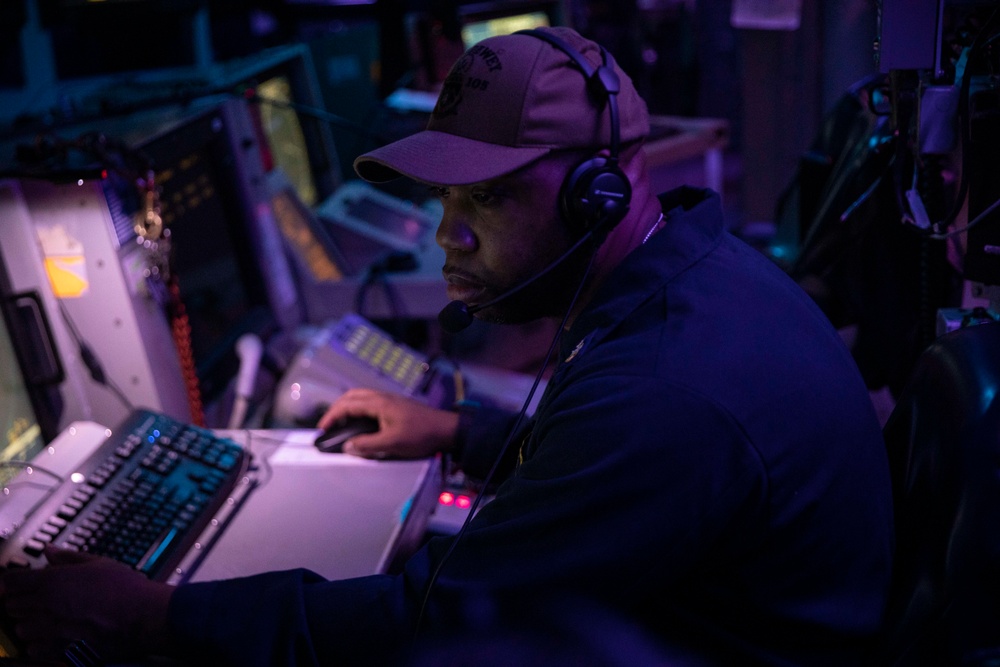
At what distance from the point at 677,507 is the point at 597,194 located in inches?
12.7

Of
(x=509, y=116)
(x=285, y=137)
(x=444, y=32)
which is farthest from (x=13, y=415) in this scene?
(x=444, y=32)

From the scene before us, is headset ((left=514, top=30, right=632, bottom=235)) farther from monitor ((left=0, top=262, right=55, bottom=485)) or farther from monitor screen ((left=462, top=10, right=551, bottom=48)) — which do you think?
monitor screen ((left=462, top=10, right=551, bottom=48))

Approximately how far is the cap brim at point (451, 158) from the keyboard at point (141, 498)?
0.57 meters

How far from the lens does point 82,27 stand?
93.0 inches

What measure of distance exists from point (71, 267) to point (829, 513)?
1169mm

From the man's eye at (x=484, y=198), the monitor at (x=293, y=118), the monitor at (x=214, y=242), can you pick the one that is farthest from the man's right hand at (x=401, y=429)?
the monitor at (x=293, y=118)

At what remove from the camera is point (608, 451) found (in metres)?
0.82

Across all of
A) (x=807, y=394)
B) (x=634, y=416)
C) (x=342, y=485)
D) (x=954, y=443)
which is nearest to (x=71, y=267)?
(x=342, y=485)

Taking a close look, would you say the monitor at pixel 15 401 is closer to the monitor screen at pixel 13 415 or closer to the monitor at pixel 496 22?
the monitor screen at pixel 13 415

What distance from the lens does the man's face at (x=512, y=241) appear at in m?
0.99

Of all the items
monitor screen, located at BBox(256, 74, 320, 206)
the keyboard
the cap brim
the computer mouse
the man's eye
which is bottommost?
the computer mouse

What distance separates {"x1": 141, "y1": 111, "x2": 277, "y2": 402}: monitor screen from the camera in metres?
1.67

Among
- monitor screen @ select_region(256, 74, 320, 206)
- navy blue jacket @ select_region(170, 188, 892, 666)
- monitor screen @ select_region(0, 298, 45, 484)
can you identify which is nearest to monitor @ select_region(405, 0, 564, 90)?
monitor screen @ select_region(256, 74, 320, 206)

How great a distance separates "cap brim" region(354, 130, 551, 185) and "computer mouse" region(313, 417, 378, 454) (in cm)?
56
